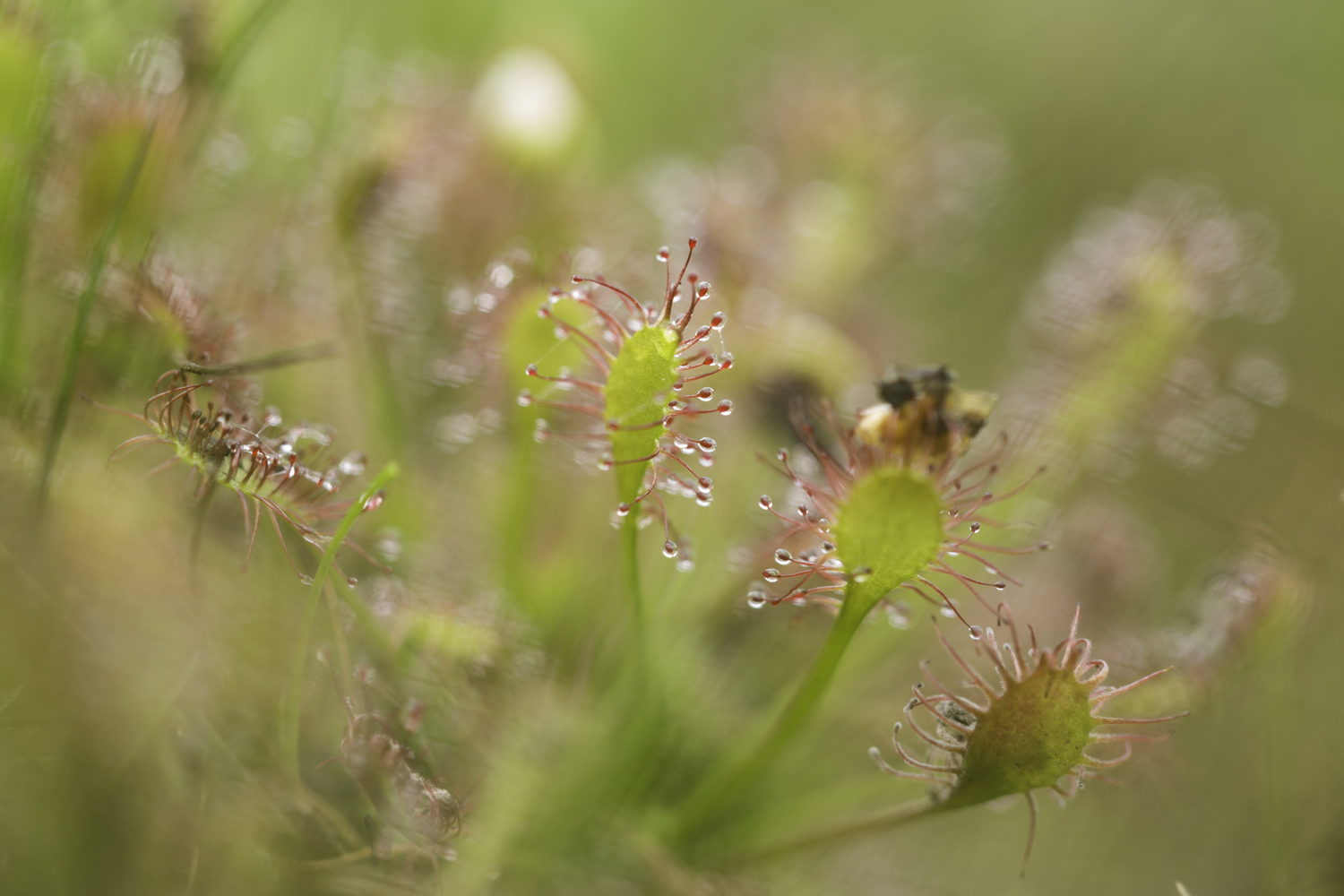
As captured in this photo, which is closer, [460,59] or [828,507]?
[828,507]

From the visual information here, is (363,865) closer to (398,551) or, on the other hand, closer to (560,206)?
(398,551)

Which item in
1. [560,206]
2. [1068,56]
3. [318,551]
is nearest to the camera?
[318,551]

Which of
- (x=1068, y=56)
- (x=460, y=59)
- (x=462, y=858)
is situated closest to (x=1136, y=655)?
(x=462, y=858)

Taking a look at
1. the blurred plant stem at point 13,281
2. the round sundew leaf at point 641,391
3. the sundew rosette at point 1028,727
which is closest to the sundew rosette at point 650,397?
the round sundew leaf at point 641,391

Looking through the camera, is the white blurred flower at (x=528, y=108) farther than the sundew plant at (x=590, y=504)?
Yes

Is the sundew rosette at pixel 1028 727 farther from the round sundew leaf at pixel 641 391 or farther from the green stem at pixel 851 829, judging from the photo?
the round sundew leaf at pixel 641 391

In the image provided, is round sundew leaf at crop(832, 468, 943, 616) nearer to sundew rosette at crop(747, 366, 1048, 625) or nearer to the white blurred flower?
sundew rosette at crop(747, 366, 1048, 625)

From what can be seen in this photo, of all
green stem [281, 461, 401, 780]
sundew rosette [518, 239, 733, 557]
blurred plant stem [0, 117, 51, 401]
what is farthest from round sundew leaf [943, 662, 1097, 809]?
blurred plant stem [0, 117, 51, 401]

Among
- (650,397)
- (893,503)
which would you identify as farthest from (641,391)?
(893,503)
